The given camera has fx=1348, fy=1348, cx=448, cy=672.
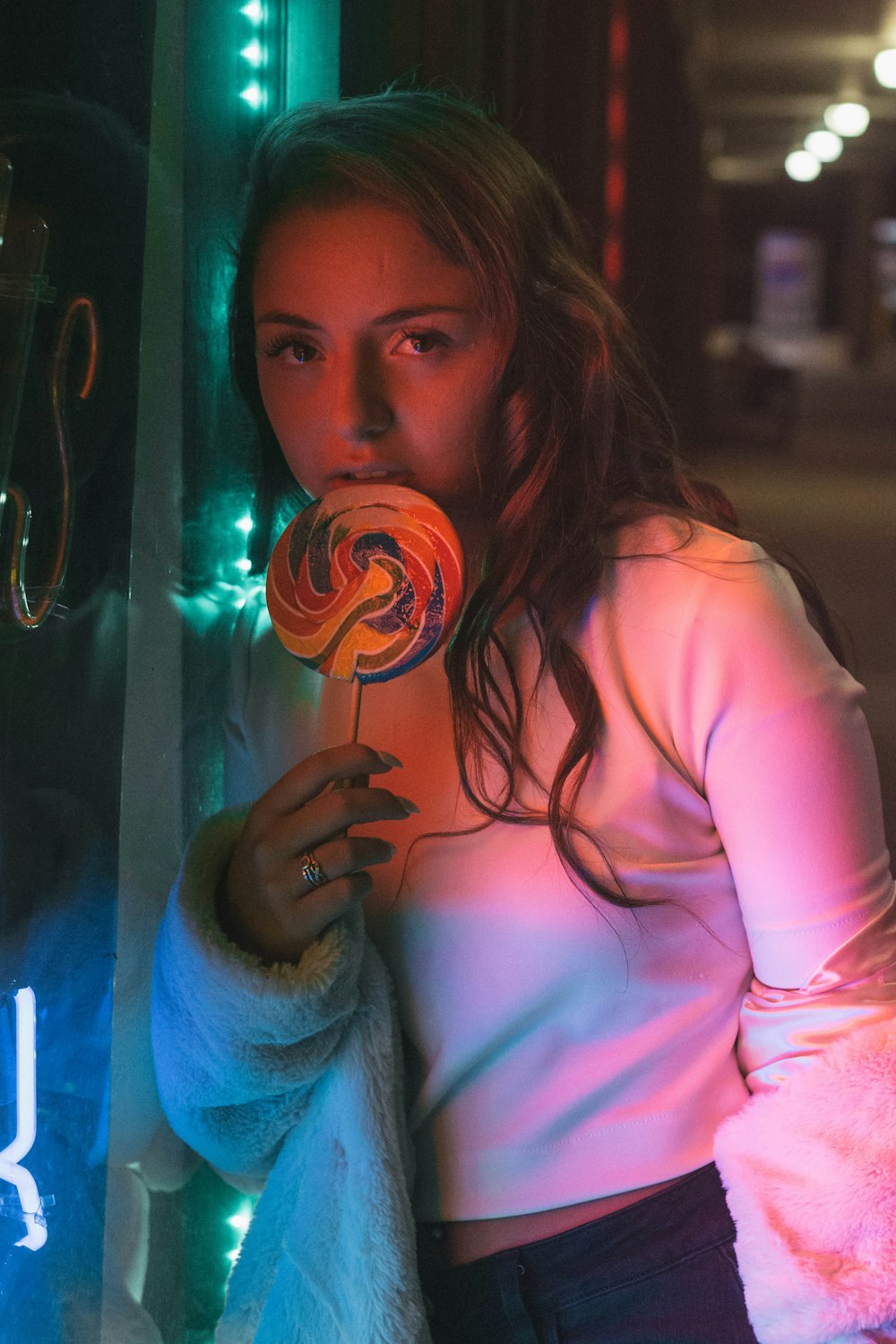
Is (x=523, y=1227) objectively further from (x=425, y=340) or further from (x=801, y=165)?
(x=801, y=165)

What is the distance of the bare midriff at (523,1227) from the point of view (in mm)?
1202

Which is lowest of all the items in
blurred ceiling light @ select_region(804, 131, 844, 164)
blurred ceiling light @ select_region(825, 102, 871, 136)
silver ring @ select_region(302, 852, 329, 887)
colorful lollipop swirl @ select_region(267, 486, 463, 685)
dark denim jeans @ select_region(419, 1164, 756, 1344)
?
dark denim jeans @ select_region(419, 1164, 756, 1344)

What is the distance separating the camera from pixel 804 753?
1.12m

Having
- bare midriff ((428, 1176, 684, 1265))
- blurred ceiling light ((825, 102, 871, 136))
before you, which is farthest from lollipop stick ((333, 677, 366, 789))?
blurred ceiling light ((825, 102, 871, 136))

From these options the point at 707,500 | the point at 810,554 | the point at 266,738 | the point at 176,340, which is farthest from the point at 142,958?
the point at 810,554

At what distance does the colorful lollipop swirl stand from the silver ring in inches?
6.9

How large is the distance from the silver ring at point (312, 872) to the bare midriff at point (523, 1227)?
15.0 inches

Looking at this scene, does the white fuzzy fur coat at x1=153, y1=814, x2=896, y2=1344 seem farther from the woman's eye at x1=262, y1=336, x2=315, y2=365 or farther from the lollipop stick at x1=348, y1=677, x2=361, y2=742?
the woman's eye at x1=262, y1=336, x2=315, y2=365

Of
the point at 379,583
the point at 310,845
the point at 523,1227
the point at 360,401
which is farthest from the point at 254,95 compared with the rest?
the point at 523,1227

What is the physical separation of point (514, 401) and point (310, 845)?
18.2 inches

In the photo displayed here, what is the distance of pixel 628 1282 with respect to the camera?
1.18 m

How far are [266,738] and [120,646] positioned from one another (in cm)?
19

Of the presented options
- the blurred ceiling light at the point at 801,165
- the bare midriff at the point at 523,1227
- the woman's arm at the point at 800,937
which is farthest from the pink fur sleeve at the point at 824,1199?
the blurred ceiling light at the point at 801,165

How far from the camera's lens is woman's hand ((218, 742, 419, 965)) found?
41.9 inches
